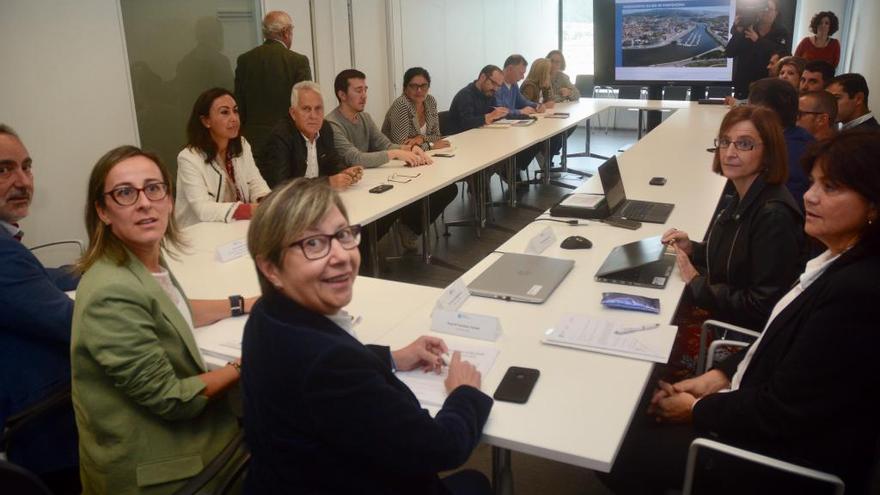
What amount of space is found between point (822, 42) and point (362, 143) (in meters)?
5.42

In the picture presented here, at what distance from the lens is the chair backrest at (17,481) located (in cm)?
109

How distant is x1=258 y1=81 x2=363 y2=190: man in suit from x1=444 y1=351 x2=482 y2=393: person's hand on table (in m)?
2.25

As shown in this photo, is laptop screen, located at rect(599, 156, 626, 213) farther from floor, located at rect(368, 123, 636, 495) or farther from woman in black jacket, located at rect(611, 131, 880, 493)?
woman in black jacket, located at rect(611, 131, 880, 493)

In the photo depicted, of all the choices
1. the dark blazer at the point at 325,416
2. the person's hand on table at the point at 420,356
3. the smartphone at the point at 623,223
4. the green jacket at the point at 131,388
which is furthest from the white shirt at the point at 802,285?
the green jacket at the point at 131,388

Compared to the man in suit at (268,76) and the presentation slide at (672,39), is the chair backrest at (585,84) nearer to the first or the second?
the presentation slide at (672,39)

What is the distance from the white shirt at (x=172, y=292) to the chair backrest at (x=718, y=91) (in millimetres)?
7676

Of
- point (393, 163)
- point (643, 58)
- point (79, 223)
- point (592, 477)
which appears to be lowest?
point (592, 477)

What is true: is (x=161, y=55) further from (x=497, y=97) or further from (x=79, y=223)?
(x=497, y=97)

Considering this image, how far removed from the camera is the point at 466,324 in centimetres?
188

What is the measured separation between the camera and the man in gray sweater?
4262mm

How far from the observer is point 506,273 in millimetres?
2303

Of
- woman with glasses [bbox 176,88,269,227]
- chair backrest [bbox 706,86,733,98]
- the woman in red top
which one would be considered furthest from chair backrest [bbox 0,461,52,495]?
chair backrest [bbox 706,86,733,98]

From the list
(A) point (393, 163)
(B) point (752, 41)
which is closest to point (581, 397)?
(A) point (393, 163)

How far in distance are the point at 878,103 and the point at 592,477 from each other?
22.6 feet
